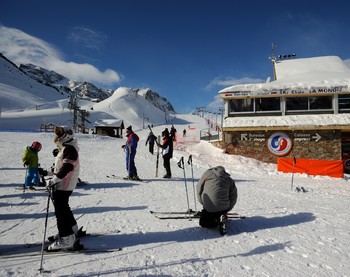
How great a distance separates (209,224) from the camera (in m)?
4.75

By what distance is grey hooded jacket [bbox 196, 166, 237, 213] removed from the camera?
4.50 metres

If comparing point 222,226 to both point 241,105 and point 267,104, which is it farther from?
point 267,104

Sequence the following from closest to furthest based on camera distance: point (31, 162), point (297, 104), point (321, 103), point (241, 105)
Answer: point (31, 162)
point (321, 103)
point (297, 104)
point (241, 105)

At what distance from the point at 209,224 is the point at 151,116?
10672cm

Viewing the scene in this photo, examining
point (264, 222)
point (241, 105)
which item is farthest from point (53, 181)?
point (241, 105)

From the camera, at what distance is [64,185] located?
374 centimetres

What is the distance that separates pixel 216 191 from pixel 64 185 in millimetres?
2510

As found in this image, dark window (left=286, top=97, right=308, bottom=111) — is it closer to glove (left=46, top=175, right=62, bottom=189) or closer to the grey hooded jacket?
the grey hooded jacket

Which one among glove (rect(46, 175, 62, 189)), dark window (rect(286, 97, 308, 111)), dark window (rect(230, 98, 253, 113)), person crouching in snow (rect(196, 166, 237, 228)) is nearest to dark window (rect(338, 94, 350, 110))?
dark window (rect(286, 97, 308, 111))

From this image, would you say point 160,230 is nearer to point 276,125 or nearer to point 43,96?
point 276,125

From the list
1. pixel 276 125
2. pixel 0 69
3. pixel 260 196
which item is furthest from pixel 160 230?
pixel 0 69

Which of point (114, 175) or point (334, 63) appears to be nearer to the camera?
point (114, 175)

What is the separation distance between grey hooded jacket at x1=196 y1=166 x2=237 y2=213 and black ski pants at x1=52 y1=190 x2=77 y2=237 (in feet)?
7.50

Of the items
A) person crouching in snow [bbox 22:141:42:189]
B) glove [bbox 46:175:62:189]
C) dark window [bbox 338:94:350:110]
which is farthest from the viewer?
dark window [bbox 338:94:350:110]
